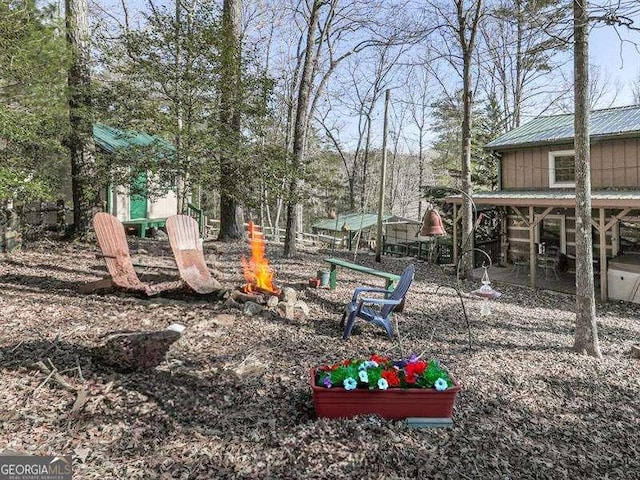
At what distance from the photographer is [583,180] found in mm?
5375

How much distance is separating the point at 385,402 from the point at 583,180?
13.4 feet

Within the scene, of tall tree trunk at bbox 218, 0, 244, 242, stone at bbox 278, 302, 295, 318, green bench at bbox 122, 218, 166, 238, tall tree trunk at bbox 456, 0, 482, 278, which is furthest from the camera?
green bench at bbox 122, 218, 166, 238

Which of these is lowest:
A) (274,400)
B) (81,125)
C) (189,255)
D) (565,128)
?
(274,400)

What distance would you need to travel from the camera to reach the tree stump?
367 cm

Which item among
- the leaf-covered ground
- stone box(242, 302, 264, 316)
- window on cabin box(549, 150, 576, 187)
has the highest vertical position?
window on cabin box(549, 150, 576, 187)

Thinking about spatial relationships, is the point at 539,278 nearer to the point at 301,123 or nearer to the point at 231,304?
the point at 301,123

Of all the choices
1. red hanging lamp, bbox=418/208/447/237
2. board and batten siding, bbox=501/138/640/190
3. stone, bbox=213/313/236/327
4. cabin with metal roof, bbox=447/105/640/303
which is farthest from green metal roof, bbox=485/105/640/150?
stone, bbox=213/313/236/327

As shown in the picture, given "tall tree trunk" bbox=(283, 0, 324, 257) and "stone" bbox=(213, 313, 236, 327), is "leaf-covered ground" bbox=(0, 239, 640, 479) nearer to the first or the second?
"stone" bbox=(213, 313, 236, 327)

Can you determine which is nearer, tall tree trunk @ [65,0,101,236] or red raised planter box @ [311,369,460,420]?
red raised planter box @ [311,369,460,420]

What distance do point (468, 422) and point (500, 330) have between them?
339 centimetres

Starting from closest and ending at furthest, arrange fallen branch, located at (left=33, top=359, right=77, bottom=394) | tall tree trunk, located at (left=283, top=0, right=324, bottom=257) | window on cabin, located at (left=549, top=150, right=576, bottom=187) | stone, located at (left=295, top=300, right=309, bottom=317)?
fallen branch, located at (left=33, top=359, right=77, bottom=394)
stone, located at (left=295, top=300, right=309, bottom=317)
tall tree trunk, located at (left=283, top=0, right=324, bottom=257)
window on cabin, located at (left=549, top=150, right=576, bottom=187)

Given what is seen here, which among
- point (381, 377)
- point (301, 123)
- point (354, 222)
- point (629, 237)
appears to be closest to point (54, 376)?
point (381, 377)

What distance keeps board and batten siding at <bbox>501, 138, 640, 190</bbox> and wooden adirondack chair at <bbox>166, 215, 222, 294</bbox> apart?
36.0ft

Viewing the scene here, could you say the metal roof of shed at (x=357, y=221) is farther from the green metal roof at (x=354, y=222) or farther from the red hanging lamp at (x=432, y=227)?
the red hanging lamp at (x=432, y=227)
